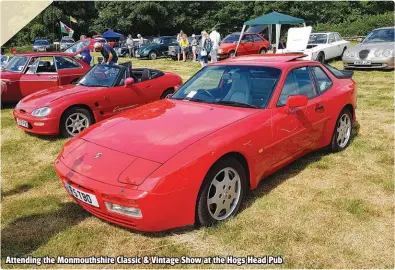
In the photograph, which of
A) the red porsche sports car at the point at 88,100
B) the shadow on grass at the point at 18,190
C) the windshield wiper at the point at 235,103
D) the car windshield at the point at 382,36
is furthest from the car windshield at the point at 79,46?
the windshield wiper at the point at 235,103

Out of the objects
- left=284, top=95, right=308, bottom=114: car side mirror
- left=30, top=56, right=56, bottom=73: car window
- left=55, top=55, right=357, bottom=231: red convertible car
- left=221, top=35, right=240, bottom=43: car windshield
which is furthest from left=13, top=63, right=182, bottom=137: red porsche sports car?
left=221, top=35, right=240, bottom=43: car windshield

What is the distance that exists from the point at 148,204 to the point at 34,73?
23.1ft

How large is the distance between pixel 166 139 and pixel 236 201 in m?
0.91

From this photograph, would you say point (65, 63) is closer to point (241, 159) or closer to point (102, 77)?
point (102, 77)

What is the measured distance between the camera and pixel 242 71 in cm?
428

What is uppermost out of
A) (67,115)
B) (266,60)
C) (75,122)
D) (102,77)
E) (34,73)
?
(266,60)

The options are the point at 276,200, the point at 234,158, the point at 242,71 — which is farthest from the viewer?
the point at 242,71

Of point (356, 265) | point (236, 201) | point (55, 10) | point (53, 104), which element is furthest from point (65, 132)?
point (55, 10)

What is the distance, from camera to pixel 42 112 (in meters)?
5.96

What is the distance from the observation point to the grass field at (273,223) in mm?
3002

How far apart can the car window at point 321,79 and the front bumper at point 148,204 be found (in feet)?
8.45

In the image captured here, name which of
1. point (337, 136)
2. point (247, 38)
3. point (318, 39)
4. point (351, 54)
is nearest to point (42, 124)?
point (337, 136)

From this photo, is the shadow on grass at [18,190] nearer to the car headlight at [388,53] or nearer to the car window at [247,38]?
the car headlight at [388,53]

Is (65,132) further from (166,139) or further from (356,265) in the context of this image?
(356,265)
